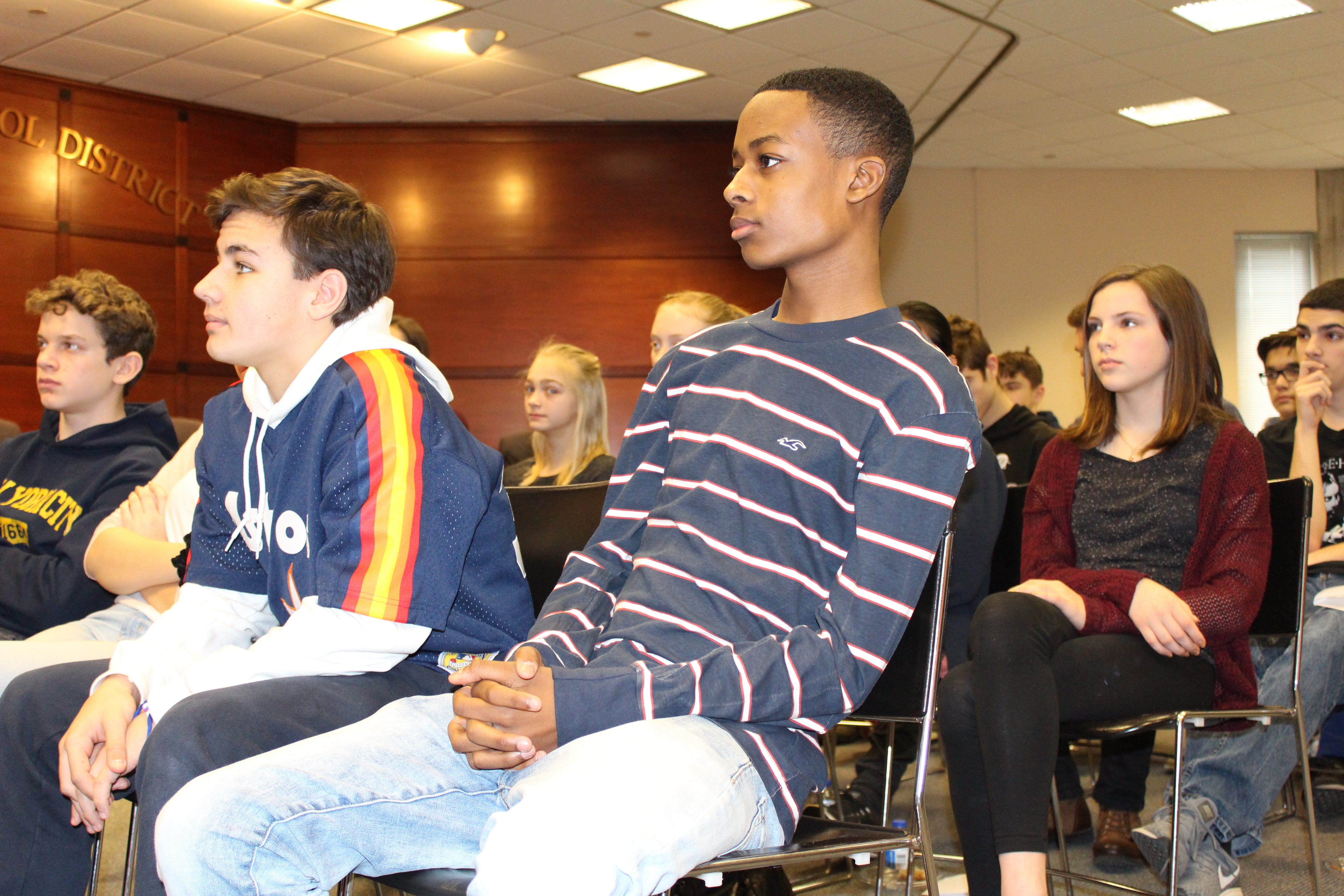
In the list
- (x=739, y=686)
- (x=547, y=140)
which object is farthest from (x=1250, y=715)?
(x=547, y=140)

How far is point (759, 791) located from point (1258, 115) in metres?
8.00

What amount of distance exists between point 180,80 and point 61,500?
5.02m

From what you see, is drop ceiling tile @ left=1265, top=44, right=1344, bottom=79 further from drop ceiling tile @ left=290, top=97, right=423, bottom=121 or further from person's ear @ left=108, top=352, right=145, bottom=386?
person's ear @ left=108, top=352, right=145, bottom=386

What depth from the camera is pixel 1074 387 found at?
29.4ft

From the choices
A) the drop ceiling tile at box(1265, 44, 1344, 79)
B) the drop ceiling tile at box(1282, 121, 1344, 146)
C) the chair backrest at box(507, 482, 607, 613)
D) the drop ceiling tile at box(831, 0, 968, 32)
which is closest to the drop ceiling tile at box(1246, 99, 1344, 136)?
the drop ceiling tile at box(1282, 121, 1344, 146)

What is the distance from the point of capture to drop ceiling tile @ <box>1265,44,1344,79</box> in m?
6.48

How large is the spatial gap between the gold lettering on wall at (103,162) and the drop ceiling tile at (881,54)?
4.02 meters

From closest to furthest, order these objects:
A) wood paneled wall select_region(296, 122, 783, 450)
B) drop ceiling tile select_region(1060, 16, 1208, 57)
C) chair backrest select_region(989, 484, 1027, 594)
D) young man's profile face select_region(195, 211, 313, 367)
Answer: young man's profile face select_region(195, 211, 313, 367), chair backrest select_region(989, 484, 1027, 594), drop ceiling tile select_region(1060, 16, 1208, 57), wood paneled wall select_region(296, 122, 783, 450)

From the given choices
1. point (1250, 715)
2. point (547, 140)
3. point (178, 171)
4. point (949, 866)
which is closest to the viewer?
point (1250, 715)

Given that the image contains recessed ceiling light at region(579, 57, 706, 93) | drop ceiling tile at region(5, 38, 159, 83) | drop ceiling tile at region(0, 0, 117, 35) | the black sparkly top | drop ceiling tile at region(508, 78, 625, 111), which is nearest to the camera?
the black sparkly top

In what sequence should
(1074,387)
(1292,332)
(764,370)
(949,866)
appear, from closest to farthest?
(764,370) < (949,866) < (1292,332) < (1074,387)

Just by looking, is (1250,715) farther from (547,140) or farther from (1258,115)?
(1258,115)

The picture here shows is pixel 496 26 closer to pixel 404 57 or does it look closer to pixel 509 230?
pixel 404 57

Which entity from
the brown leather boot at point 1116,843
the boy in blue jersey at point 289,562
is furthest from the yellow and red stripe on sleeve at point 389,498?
the brown leather boot at point 1116,843
